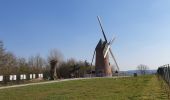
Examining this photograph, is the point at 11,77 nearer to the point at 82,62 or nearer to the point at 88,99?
the point at 88,99

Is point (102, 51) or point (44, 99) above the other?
point (102, 51)

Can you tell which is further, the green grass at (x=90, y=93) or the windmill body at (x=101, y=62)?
the windmill body at (x=101, y=62)

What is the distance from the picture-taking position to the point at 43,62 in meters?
129

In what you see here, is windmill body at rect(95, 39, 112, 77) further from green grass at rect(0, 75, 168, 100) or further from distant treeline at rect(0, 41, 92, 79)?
green grass at rect(0, 75, 168, 100)

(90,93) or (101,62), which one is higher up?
(101,62)

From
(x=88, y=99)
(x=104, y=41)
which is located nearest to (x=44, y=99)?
(x=88, y=99)

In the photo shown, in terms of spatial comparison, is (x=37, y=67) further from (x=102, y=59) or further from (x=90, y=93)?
(x=90, y=93)

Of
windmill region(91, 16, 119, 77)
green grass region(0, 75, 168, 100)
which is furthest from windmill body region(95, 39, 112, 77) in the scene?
green grass region(0, 75, 168, 100)

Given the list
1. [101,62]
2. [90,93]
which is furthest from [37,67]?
[90,93]

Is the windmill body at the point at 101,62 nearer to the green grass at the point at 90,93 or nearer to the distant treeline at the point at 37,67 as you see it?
the distant treeline at the point at 37,67

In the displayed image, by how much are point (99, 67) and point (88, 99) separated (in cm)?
7202

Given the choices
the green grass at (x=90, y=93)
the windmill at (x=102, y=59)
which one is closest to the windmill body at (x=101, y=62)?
the windmill at (x=102, y=59)

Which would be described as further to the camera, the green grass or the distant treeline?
the distant treeline

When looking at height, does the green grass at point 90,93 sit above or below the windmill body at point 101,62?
below
